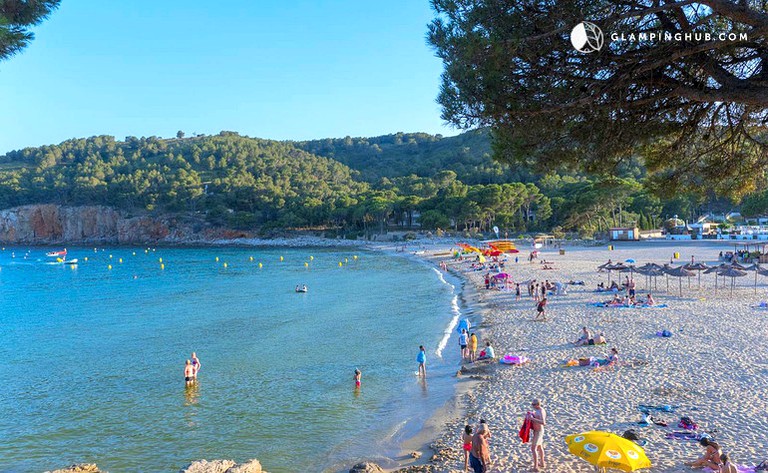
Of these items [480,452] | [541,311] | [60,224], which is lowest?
[541,311]

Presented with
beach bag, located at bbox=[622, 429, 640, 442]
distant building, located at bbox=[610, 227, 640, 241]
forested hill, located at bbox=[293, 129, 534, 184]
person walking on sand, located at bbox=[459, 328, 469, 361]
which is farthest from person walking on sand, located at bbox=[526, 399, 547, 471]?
forested hill, located at bbox=[293, 129, 534, 184]

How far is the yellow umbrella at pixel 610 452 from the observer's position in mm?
6902

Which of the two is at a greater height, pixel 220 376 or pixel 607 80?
pixel 607 80

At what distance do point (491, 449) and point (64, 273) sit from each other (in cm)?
5608

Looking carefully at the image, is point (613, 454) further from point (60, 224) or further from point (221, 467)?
point (60, 224)

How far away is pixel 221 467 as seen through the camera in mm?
8711

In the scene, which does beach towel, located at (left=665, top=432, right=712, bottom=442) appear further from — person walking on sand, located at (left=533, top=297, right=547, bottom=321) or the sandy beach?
person walking on sand, located at (left=533, top=297, right=547, bottom=321)

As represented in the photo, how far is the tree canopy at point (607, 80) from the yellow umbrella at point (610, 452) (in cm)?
378

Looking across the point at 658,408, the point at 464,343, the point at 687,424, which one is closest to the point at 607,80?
the point at 687,424

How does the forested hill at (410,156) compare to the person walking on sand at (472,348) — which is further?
the forested hill at (410,156)

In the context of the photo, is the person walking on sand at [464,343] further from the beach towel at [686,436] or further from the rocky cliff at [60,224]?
the rocky cliff at [60,224]

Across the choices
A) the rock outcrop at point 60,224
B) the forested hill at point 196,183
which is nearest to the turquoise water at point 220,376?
the forested hill at point 196,183

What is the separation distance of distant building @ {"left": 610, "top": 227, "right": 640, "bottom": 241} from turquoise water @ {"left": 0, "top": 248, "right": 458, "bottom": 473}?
3010 centimetres

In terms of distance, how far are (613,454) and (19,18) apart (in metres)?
9.69
